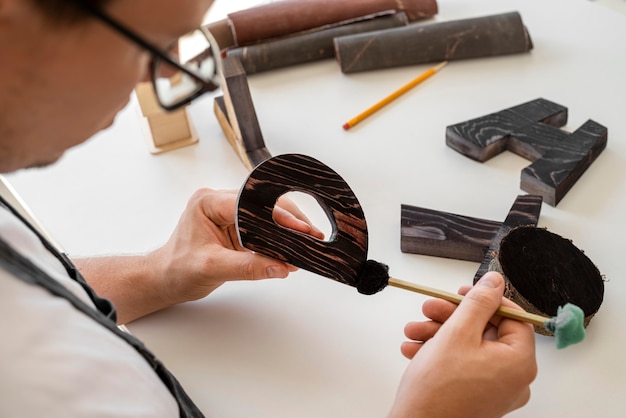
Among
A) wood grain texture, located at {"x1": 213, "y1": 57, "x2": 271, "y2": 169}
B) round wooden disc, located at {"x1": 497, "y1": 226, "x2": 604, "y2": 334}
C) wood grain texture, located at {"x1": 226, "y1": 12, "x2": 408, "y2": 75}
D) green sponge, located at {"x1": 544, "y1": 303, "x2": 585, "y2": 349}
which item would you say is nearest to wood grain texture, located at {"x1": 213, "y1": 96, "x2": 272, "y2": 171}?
wood grain texture, located at {"x1": 213, "y1": 57, "x2": 271, "y2": 169}

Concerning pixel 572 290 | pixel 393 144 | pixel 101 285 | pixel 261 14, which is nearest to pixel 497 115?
pixel 393 144

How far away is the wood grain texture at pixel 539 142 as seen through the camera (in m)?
1.23

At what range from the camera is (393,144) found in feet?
4.56

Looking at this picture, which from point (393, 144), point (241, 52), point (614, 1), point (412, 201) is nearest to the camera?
point (412, 201)

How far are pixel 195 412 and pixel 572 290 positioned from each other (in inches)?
21.1

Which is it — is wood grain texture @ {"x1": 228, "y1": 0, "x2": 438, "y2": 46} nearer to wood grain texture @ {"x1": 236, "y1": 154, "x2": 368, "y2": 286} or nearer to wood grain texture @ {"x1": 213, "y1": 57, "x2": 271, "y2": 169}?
wood grain texture @ {"x1": 213, "y1": 57, "x2": 271, "y2": 169}

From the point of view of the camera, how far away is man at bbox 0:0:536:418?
0.55 metres

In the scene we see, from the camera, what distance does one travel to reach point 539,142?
1320mm

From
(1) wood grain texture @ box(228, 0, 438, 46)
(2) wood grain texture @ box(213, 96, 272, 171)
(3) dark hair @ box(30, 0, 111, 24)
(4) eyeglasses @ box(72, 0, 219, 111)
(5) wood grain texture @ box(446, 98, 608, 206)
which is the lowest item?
(5) wood grain texture @ box(446, 98, 608, 206)

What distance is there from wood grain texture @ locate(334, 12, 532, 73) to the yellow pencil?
0.13 ft

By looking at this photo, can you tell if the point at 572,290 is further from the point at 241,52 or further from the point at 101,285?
the point at 241,52

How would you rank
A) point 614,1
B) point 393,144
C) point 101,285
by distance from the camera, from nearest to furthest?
point 101,285 → point 393,144 → point 614,1

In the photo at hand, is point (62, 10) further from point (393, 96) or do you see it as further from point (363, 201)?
point (393, 96)

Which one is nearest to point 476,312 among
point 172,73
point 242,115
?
point 172,73
